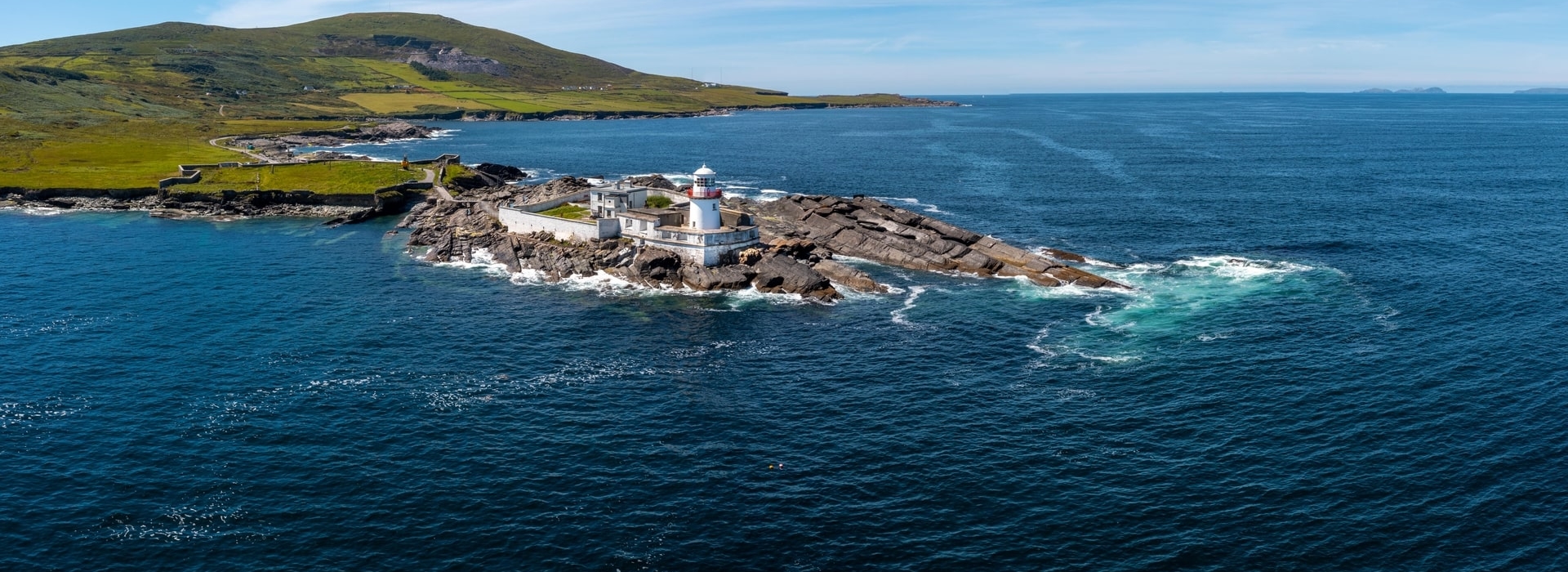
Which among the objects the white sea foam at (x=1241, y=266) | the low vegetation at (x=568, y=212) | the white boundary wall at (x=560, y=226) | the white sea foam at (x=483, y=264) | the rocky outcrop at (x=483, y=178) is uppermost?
the rocky outcrop at (x=483, y=178)

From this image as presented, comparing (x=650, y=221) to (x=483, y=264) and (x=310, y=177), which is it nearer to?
(x=483, y=264)

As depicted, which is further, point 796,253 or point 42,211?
point 42,211

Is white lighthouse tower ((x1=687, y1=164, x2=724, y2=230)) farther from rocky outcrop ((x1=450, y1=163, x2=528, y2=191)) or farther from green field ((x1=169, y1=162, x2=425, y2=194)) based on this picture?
green field ((x1=169, y1=162, x2=425, y2=194))

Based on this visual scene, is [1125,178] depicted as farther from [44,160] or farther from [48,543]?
[44,160]

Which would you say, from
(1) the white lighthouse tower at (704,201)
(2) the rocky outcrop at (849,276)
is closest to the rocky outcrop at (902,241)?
(2) the rocky outcrop at (849,276)

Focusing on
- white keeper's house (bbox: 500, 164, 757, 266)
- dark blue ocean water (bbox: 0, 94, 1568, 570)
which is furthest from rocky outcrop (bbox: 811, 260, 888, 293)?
white keeper's house (bbox: 500, 164, 757, 266)

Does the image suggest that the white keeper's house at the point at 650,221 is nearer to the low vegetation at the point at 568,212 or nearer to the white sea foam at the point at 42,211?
the low vegetation at the point at 568,212

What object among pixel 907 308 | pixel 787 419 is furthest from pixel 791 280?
pixel 787 419
